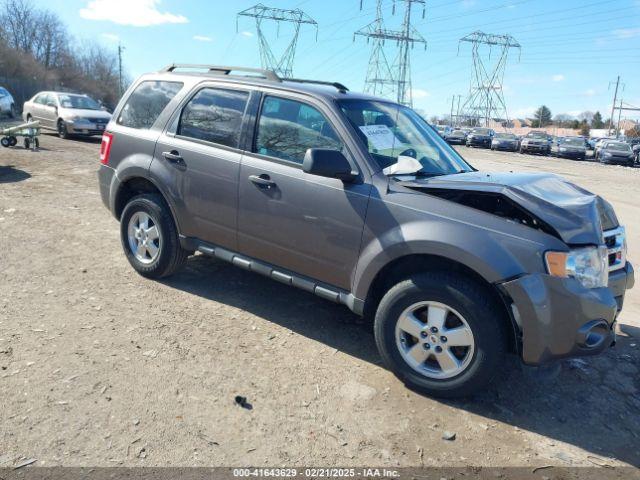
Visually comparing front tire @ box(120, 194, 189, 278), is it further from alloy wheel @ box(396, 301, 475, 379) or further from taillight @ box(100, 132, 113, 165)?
alloy wheel @ box(396, 301, 475, 379)

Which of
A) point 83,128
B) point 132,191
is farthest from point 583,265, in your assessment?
point 83,128

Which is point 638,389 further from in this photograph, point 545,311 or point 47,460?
point 47,460

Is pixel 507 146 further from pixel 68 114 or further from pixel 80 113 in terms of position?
pixel 68 114

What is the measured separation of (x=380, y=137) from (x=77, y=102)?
56.7ft

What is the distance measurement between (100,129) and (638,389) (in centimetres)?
1773

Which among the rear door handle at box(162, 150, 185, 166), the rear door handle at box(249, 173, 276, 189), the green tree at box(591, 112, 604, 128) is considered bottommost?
the rear door handle at box(249, 173, 276, 189)

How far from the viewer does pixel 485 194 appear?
10.9 feet

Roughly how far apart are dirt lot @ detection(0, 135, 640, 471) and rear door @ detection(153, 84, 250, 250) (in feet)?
2.49

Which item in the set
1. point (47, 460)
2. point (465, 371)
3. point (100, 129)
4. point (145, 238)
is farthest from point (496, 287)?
point (100, 129)

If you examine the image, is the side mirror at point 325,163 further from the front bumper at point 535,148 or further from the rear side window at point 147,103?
the front bumper at point 535,148

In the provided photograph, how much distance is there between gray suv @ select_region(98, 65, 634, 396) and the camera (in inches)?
123

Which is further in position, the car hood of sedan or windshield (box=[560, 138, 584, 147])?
windshield (box=[560, 138, 584, 147])

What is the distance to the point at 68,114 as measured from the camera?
17.2 m

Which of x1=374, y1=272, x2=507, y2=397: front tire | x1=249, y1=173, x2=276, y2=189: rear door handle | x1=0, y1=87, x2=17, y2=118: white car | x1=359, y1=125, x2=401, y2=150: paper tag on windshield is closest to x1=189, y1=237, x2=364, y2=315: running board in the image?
x1=374, y1=272, x2=507, y2=397: front tire
